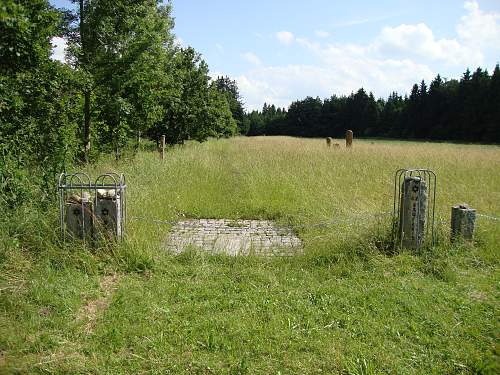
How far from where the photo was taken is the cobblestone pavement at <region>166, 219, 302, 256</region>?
247 inches

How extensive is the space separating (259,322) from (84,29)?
34.7 feet

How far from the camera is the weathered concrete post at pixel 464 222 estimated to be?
610 centimetres

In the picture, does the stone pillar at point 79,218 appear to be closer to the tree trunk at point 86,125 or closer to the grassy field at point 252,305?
the grassy field at point 252,305

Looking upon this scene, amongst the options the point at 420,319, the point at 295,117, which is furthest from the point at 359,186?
the point at 295,117

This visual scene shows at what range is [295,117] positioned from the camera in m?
93.9

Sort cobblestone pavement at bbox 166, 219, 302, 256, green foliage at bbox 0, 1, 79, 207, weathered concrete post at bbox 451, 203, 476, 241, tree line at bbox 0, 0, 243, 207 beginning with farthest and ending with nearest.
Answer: tree line at bbox 0, 0, 243, 207 → green foliage at bbox 0, 1, 79, 207 → cobblestone pavement at bbox 166, 219, 302, 256 → weathered concrete post at bbox 451, 203, 476, 241

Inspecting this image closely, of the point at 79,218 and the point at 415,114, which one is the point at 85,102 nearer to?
the point at 79,218

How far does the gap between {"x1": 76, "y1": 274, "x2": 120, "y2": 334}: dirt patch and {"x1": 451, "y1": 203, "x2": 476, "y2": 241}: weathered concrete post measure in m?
4.87

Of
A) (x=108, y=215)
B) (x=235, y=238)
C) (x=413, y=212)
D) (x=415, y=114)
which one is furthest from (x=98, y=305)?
(x=415, y=114)

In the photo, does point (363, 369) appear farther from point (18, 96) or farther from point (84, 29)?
point (84, 29)

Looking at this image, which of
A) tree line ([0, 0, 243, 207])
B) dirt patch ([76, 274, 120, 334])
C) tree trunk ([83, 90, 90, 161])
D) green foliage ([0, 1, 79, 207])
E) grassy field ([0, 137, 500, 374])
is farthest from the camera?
tree trunk ([83, 90, 90, 161])

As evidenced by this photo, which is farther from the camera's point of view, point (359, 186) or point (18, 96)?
point (359, 186)

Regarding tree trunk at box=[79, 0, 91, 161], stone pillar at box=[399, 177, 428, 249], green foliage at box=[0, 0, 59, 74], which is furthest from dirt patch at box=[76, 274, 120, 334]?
tree trunk at box=[79, 0, 91, 161]

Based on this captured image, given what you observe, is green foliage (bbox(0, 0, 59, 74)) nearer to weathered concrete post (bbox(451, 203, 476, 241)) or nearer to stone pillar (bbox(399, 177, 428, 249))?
stone pillar (bbox(399, 177, 428, 249))
